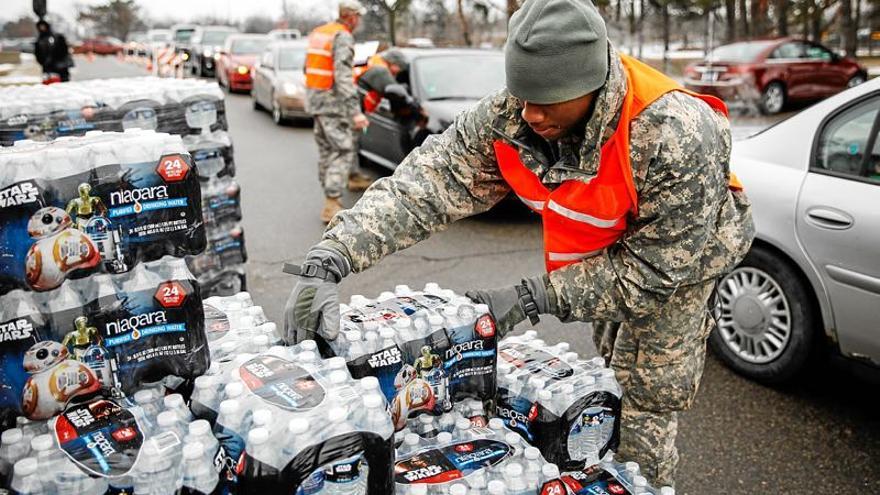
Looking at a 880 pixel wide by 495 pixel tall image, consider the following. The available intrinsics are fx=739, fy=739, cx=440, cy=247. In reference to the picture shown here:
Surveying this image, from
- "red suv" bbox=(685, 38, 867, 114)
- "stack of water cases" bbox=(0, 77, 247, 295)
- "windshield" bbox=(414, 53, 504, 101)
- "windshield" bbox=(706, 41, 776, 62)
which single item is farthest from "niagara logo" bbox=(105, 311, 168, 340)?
"windshield" bbox=(706, 41, 776, 62)

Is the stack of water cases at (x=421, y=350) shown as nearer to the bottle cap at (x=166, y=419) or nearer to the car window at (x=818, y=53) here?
the bottle cap at (x=166, y=419)

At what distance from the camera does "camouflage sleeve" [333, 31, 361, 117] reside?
691 cm

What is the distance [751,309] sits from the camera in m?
3.98

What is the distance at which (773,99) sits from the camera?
15.7m

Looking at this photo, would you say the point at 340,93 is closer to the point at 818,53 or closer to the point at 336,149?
the point at 336,149

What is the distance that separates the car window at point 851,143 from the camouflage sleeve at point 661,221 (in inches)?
63.6

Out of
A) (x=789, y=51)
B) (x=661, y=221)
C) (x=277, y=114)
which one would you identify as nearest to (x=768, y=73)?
(x=789, y=51)

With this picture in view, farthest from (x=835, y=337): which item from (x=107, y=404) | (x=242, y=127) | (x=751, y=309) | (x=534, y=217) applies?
(x=242, y=127)

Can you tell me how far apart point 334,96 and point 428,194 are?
499 centimetres

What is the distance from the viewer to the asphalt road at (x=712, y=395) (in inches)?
127

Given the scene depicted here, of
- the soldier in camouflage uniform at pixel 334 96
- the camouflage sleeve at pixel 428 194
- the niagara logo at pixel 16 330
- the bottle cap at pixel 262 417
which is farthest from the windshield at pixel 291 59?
the bottle cap at pixel 262 417

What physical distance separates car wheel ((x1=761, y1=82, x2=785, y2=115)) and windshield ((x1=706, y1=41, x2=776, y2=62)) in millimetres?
753

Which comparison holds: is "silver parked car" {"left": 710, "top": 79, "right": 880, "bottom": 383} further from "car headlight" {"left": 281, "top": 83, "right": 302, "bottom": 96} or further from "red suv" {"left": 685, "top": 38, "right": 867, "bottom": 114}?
"red suv" {"left": 685, "top": 38, "right": 867, "bottom": 114}

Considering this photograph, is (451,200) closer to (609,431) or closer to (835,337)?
(609,431)
